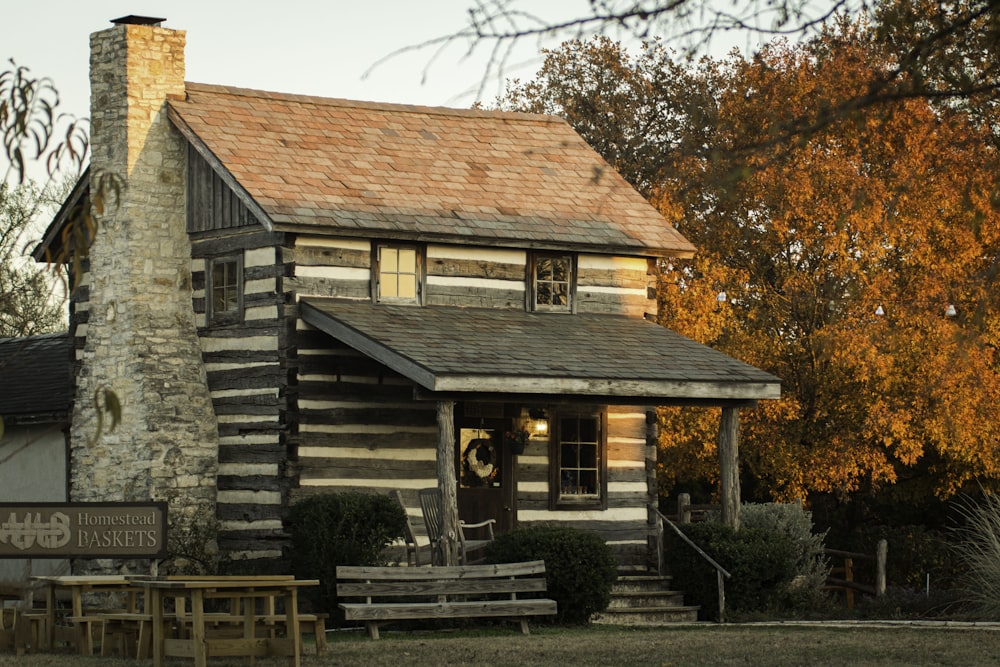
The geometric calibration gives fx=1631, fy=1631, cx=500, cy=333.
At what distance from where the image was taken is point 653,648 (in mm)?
14586

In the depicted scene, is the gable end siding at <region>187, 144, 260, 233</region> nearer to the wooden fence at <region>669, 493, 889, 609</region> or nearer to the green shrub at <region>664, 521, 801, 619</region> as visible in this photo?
the green shrub at <region>664, 521, 801, 619</region>

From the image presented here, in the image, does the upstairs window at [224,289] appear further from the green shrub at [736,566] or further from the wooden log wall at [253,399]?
the green shrub at [736,566]

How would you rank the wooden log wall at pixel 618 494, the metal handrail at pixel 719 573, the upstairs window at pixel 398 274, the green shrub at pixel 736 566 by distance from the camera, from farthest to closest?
the wooden log wall at pixel 618 494 < the upstairs window at pixel 398 274 < the green shrub at pixel 736 566 < the metal handrail at pixel 719 573

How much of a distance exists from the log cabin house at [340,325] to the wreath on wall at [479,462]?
3 cm

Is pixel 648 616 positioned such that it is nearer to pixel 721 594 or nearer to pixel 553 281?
pixel 721 594

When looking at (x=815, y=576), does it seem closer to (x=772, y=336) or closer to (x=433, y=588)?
(x=772, y=336)

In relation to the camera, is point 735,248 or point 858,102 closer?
point 858,102

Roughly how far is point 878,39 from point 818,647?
28.9 feet

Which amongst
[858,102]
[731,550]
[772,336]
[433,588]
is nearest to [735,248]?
[772,336]

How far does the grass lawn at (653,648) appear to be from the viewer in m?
13.3

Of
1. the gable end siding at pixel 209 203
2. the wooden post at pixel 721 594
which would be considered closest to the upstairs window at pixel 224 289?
the gable end siding at pixel 209 203

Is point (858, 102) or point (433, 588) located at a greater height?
point (858, 102)

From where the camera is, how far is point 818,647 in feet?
47.8

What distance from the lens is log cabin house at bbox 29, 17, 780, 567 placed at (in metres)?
19.2
